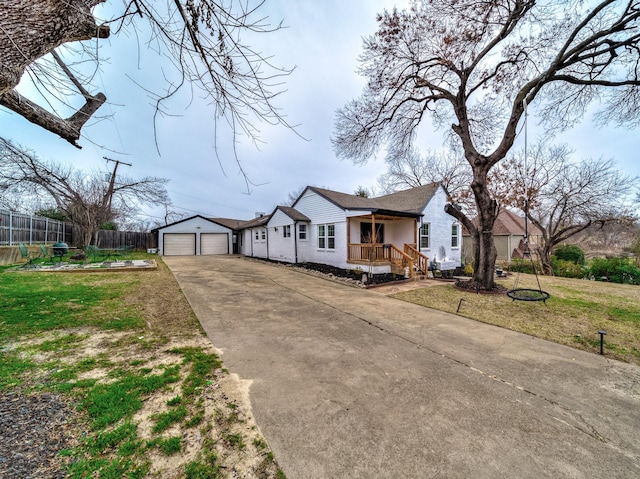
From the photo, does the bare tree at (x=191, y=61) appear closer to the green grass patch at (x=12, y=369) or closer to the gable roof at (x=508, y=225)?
the green grass patch at (x=12, y=369)

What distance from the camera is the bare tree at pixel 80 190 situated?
14125 millimetres

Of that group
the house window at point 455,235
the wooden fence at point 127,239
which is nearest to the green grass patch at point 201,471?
the house window at point 455,235

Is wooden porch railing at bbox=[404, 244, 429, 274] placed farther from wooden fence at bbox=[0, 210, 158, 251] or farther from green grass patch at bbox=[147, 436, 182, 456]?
wooden fence at bbox=[0, 210, 158, 251]

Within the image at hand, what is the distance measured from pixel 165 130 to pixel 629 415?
18.7 ft

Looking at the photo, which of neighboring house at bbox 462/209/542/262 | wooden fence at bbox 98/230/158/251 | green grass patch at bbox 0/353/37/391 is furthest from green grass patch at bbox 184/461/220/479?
wooden fence at bbox 98/230/158/251

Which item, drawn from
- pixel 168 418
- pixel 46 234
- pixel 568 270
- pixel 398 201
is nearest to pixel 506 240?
pixel 568 270

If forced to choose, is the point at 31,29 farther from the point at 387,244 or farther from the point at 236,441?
the point at 387,244

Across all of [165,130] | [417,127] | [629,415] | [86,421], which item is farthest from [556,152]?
[86,421]

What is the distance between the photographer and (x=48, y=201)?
18.8 metres

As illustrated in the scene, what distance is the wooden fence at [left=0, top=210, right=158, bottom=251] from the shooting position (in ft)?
44.0

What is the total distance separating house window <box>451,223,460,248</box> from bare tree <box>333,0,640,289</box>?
5.55 metres

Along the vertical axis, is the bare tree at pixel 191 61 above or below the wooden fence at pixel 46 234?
above

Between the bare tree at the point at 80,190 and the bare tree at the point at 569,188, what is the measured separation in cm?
2536

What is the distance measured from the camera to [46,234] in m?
17.2
